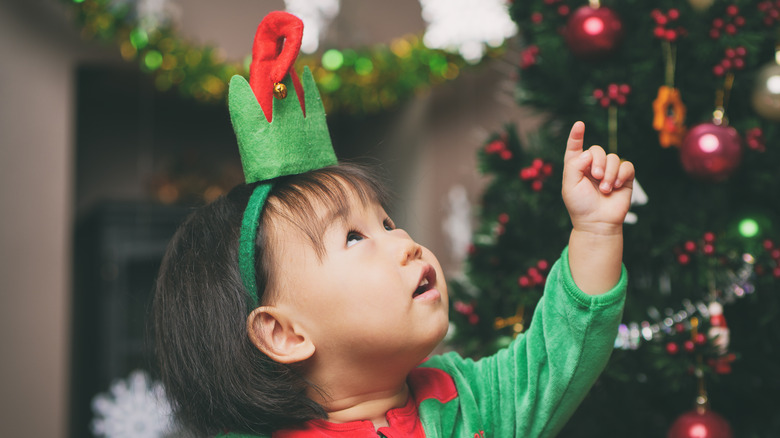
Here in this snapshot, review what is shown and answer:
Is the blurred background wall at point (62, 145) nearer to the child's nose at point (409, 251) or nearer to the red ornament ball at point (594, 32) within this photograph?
the red ornament ball at point (594, 32)

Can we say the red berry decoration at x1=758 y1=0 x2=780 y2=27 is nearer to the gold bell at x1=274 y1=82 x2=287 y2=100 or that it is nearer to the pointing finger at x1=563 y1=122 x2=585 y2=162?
the pointing finger at x1=563 y1=122 x2=585 y2=162

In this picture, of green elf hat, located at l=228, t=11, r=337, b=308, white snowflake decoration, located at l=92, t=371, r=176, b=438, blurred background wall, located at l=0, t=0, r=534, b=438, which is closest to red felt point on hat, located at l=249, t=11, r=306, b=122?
green elf hat, located at l=228, t=11, r=337, b=308

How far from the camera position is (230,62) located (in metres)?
2.17

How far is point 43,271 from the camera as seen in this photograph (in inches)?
86.3

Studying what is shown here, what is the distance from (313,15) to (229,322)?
67.8 inches

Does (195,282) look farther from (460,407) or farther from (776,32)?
(776,32)

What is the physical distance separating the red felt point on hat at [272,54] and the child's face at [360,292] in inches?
5.8

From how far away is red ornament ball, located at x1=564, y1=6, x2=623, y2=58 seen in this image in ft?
3.10

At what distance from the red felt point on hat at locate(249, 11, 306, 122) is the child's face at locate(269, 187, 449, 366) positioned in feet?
0.48

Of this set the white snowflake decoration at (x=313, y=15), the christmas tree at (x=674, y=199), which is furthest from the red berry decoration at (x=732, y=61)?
the white snowflake decoration at (x=313, y=15)

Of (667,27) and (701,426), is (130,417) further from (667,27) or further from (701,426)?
(667,27)

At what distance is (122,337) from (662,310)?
2044 mm

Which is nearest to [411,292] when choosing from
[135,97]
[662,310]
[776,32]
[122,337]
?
[662,310]

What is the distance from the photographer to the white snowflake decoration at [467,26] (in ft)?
6.00
